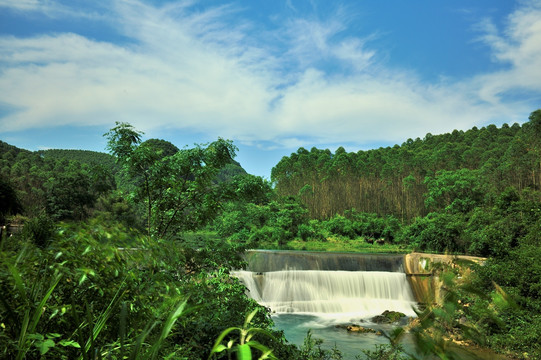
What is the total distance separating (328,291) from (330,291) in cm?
7

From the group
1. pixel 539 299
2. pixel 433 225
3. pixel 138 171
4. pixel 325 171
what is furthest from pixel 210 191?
pixel 325 171

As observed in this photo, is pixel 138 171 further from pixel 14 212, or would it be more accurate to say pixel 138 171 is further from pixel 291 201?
pixel 291 201

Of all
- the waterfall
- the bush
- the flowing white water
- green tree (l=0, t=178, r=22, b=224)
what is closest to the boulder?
the waterfall

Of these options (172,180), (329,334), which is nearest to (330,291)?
(329,334)

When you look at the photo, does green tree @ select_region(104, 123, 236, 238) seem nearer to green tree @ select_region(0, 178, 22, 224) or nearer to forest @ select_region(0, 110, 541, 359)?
forest @ select_region(0, 110, 541, 359)

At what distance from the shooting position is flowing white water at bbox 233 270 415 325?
1373 centimetres

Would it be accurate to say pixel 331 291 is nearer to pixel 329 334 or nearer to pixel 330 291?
pixel 330 291

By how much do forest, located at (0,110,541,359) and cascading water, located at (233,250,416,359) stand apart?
2306 mm

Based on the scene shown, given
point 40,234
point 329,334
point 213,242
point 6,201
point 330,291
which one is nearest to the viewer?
point 213,242

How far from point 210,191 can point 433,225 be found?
17092mm

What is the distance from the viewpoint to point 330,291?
47.2ft

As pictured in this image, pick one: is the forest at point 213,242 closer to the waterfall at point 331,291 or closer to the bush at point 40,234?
the bush at point 40,234

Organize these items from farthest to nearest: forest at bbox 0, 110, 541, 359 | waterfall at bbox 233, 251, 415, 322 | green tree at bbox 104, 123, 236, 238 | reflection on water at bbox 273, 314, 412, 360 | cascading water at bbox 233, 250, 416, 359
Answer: waterfall at bbox 233, 251, 415, 322 < cascading water at bbox 233, 250, 416, 359 < reflection on water at bbox 273, 314, 412, 360 < green tree at bbox 104, 123, 236, 238 < forest at bbox 0, 110, 541, 359

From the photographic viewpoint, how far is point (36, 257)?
1.56m
